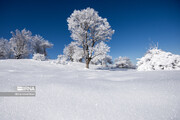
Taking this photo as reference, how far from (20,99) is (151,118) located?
1.56 meters

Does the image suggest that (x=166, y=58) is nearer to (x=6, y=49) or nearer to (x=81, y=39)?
(x=81, y=39)

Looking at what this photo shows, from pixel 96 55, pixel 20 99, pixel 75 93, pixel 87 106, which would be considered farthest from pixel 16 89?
pixel 96 55

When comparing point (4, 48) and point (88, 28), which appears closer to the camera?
point (88, 28)

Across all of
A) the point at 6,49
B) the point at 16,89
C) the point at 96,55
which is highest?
the point at 6,49

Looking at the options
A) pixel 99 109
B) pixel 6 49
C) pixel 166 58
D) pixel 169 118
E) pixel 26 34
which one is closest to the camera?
pixel 169 118

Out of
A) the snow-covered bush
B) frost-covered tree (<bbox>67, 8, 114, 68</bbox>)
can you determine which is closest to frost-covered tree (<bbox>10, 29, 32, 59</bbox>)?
frost-covered tree (<bbox>67, 8, 114, 68</bbox>)

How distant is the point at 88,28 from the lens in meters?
10.1

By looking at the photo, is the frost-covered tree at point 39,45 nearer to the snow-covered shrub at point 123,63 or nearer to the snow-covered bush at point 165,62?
the snow-covered shrub at point 123,63

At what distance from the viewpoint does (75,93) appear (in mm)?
1244

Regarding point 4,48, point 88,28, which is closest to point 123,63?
point 88,28

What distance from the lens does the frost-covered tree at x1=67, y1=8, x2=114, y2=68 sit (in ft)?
31.4

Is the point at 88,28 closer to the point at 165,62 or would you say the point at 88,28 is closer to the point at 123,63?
the point at 165,62

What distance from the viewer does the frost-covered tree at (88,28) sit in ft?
31.4

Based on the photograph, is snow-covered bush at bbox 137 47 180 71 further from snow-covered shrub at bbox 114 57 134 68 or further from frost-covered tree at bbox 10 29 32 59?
frost-covered tree at bbox 10 29 32 59
